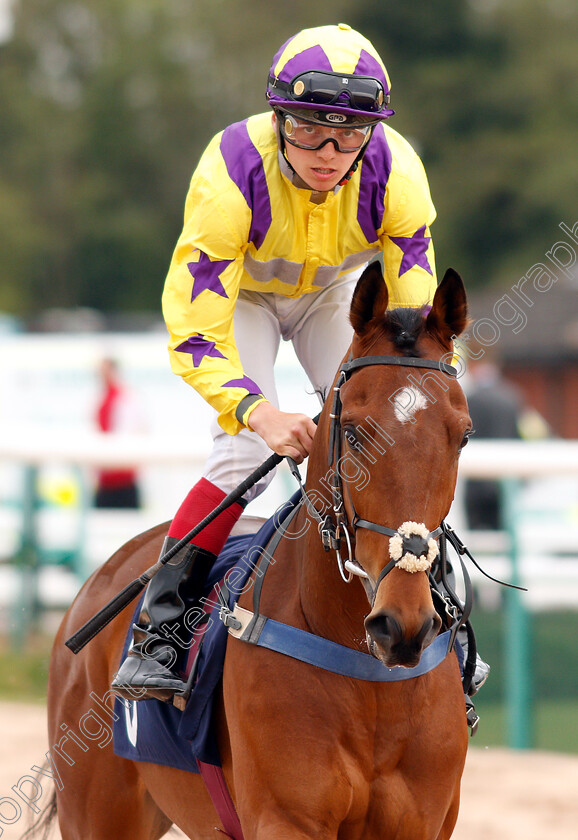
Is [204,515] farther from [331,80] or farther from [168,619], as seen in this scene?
[331,80]

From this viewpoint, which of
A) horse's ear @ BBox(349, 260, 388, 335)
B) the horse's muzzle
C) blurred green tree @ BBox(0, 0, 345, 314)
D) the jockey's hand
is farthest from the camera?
blurred green tree @ BBox(0, 0, 345, 314)

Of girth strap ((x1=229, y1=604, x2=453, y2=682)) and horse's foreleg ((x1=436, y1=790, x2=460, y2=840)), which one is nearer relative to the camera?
girth strap ((x1=229, y1=604, x2=453, y2=682))

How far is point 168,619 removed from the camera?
3.45 metres

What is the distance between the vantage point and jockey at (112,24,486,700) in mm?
3203

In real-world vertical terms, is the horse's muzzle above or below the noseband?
below

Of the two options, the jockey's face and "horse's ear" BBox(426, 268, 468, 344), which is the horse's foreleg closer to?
"horse's ear" BBox(426, 268, 468, 344)

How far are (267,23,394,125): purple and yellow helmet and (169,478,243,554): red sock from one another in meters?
1.15

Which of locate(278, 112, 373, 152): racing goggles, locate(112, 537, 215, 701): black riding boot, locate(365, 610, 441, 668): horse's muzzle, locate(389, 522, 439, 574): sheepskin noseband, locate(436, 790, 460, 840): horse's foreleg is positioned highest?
locate(278, 112, 373, 152): racing goggles

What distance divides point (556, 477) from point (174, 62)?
3992 cm

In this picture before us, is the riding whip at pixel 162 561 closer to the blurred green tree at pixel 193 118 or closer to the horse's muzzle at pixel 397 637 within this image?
the horse's muzzle at pixel 397 637

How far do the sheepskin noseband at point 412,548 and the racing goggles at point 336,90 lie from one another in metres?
1.25

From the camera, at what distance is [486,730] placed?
7102 mm

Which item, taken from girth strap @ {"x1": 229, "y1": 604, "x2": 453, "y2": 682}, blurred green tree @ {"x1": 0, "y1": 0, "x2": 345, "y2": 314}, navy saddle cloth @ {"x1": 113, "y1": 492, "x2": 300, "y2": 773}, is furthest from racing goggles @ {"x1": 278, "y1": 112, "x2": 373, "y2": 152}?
blurred green tree @ {"x1": 0, "y1": 0, "x2": 345, "y2": 314}

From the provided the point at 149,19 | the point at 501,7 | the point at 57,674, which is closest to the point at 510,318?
the point at 57,674
